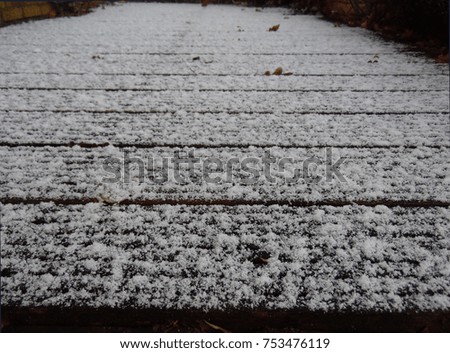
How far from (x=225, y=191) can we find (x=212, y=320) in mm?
383

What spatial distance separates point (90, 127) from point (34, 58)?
49.5 inches

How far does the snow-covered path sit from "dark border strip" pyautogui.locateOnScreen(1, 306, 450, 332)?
0.02m

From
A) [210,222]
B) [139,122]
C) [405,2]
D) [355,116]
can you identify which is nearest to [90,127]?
[139,122]

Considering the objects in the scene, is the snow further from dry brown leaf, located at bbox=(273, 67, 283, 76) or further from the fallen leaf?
the fallen leaf

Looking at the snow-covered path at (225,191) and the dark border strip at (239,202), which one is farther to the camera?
the dark border strip at (239,202)

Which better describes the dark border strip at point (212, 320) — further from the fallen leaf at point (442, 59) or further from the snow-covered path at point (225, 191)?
the fallen leaf at point (442, 59)

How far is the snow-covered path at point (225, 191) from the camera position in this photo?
0.64 meters

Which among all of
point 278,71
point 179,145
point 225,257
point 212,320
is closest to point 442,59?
point 278,71

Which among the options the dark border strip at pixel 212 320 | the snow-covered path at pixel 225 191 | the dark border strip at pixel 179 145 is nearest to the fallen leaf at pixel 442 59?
the snow-covered path at pixel 225 191

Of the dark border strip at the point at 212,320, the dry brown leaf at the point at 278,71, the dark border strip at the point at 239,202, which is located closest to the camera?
the dark border strip at the point at 212,320

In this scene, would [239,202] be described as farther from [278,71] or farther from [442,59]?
[442,59]

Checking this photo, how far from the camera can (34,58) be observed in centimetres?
208

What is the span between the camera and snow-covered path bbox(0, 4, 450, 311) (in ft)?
2.11

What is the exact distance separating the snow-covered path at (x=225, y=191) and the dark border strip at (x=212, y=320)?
0.6 inches
